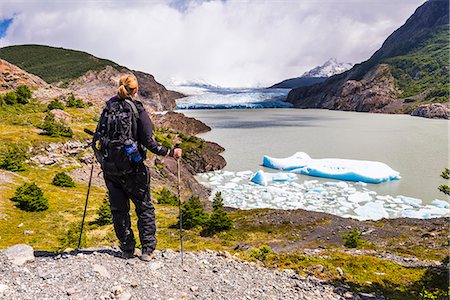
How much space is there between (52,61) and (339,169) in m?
164

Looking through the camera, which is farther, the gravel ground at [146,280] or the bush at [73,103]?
the bush at [73,103]

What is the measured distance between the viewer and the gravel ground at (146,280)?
4785 mm

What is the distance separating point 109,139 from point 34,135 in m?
23.0

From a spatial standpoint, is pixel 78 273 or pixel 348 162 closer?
pixel 78 273

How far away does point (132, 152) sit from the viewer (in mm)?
5496

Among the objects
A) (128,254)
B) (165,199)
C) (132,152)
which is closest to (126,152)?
(132,152)

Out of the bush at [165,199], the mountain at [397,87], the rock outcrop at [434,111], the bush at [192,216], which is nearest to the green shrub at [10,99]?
the bush at [165,199]

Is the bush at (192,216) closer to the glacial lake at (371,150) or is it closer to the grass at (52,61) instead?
the glacial lake at (371,150)

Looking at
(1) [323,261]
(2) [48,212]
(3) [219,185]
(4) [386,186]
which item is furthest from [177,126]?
(1) [323,261]

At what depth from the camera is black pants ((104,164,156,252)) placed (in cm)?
577

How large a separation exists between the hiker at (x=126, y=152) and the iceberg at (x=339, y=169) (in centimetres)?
3349

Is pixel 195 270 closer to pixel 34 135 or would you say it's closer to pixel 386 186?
pixel 34 135

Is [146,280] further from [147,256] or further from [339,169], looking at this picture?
[339,169]

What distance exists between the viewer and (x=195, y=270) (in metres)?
6.27
